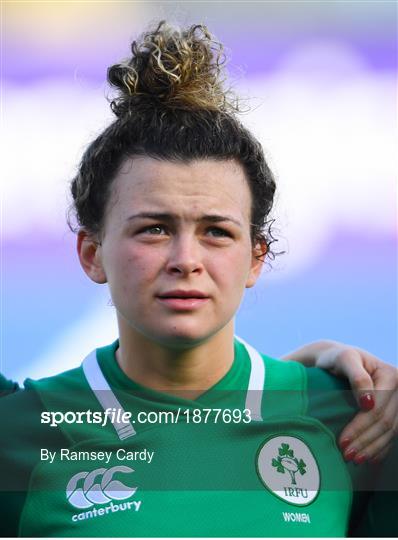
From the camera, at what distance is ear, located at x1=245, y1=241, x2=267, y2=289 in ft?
8.30

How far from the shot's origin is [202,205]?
230 cm

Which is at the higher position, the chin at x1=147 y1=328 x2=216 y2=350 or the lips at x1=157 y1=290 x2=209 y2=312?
the lips at x1=157 y1=290 x2=209 y2=312

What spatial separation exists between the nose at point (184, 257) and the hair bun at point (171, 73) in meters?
0.43

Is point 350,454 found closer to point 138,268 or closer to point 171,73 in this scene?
point 138,268

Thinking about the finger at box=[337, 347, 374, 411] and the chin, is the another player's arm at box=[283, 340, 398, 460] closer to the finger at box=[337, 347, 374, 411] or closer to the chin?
the finger at box=[337, 347, 374, 411]

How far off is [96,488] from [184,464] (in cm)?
23

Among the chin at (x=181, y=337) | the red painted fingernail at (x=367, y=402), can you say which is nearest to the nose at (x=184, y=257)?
the chin at (x=181, y=337)

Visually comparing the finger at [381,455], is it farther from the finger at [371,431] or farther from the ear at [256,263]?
the ear at [256,263]

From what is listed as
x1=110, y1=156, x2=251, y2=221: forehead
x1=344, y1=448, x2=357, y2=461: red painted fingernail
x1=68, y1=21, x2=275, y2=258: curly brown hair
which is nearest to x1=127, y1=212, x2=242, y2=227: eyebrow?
x1=110, y1=156, x2=251, y2=221: forehead

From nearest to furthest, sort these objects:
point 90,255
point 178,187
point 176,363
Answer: point 178,187
point 176,363
point 90,255

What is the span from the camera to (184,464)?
7.54 feet

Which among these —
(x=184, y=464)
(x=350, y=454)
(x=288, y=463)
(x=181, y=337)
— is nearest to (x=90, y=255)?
(x=181, y=337)

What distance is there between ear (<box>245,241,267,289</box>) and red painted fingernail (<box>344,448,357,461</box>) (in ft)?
1.74

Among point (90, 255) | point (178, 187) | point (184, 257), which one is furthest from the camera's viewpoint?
point (90, 255)
